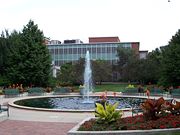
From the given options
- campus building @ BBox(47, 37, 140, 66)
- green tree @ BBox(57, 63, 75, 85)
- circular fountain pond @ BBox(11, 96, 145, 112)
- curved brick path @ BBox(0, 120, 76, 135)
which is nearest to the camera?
curved brick path @ BBox(0, 120, 76, 135)

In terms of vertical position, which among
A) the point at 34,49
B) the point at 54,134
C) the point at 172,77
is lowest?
the point at 54,134

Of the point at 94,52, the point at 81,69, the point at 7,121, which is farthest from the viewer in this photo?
the point at 94,52

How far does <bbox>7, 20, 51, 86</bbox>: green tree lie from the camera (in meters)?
43.4

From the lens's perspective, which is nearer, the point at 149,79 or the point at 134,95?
the point at 134,95

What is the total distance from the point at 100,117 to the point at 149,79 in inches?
2084

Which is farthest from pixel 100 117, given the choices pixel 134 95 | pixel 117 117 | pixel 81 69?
pixel 81 69

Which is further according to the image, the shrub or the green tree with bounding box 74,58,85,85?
the green tree with bounding box 74,58,85,85

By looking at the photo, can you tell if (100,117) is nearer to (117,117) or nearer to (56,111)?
(117,117)

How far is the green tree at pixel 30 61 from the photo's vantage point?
4341cm

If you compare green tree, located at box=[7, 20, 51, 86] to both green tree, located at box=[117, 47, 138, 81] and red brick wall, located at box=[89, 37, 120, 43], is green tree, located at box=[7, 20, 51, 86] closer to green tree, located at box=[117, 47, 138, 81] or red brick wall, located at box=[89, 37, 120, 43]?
green tree, located at box=[117, 47, 138, 81]

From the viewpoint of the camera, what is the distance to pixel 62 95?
1319 inches

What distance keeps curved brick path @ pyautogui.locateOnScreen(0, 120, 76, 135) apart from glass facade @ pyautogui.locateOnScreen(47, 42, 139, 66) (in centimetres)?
7238

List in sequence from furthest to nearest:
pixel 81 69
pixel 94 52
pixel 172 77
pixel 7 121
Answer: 1. pixel 94 52
2. pixel 81 69
3. pixel 172 77
4. pixel 7 121

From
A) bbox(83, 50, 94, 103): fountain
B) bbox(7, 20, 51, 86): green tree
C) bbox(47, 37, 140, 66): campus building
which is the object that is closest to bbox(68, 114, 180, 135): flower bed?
bbox(83, 50, 94, 103): fountain
